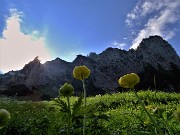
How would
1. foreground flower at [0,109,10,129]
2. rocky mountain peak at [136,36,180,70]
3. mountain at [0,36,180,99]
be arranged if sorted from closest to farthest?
foreground flower at [0,109,10,129]
mountain at [0,36,180,99]
rocky mountain peak at [136,36,180,70]

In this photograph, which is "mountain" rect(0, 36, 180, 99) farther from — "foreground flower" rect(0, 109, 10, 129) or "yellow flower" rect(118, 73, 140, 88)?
"foreground flower" rect(0, 109, 10, 129)

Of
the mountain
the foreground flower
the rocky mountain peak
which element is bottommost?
the foreground flower

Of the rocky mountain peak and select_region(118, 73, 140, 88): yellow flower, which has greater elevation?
the rocky mountain peak

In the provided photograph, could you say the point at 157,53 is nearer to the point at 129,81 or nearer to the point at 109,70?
the point at 109,70

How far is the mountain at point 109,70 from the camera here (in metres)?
42.7

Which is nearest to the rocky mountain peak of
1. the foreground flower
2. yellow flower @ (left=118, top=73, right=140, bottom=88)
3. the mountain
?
the mountain

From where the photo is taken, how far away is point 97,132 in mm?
4129

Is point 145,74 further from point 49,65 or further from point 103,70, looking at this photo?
point 49,65

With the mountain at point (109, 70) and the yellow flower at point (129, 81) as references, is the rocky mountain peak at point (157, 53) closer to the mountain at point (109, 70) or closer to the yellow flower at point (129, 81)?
the mountain at point (109, 70)

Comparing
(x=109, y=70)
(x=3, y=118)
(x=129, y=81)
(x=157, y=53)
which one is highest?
(x=157, y=53)

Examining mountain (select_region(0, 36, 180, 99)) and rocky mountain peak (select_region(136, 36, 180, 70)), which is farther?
rocky mountain peak (select_region(136, 36, 180, 70))

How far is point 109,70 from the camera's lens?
1908 inches

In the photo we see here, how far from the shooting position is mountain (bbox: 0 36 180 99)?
140 feet

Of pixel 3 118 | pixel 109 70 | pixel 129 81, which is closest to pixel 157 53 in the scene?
pixel 109 70
